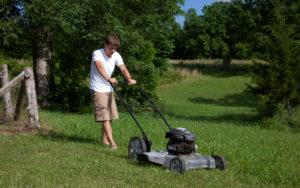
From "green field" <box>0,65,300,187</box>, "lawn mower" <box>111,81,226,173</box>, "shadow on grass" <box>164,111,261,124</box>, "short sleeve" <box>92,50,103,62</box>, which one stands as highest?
"short sleeve" <box>92,50,103,62</box>

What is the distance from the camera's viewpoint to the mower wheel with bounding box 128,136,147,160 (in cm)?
514

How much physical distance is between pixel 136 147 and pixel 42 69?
954 cm

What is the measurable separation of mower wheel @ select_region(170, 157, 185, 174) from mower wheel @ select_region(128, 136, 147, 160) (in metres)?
0.65

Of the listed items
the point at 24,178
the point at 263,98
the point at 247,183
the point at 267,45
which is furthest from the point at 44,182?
the point at 267,45

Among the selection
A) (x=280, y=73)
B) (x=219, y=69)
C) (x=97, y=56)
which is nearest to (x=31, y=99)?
(x=97, y=56)

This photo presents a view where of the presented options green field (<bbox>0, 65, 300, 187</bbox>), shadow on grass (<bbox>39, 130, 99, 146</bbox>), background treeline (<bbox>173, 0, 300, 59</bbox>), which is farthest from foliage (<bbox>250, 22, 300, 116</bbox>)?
background treeline (<bbox>173, 0, 300, 59</bbox>)

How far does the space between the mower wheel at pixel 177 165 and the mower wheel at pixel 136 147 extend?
65 cm

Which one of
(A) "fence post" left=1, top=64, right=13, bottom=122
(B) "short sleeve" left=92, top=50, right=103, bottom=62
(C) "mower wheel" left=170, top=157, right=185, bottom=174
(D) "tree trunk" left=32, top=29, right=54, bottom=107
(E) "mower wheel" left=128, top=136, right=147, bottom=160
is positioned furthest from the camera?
(D) "tree trunk" left=32, top=29, right=54, bottom=107

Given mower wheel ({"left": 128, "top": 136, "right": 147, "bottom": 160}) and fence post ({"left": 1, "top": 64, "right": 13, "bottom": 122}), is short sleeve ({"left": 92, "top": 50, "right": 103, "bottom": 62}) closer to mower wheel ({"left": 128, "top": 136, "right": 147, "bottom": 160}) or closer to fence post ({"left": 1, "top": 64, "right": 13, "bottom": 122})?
mower wheel ({"left": 128, "top": 136, "right": 147, "bottom": 160})

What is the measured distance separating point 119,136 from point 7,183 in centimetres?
381

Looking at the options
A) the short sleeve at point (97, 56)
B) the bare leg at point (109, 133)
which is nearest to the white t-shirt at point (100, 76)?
the short sleeve at point (97, 56)

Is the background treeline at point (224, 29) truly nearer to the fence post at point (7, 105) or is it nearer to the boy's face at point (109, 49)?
the fence post at point (7, 105)

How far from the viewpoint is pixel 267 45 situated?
48.2 feet

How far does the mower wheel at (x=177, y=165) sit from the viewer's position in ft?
14.4
